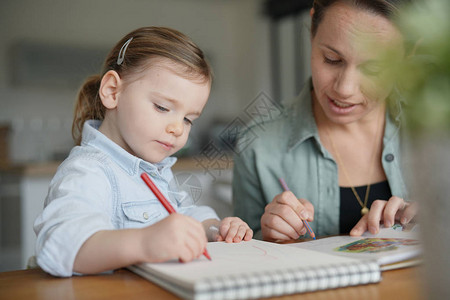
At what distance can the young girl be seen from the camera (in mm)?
707

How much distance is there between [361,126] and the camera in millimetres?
1550

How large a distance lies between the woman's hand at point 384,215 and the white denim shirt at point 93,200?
373 millimetres

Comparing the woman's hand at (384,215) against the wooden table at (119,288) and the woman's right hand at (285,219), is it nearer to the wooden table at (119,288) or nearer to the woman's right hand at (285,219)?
the woman's right hand at (285,219)

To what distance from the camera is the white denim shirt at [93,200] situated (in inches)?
28.6

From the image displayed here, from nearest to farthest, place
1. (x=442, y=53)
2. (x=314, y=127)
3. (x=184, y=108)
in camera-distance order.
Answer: (x=442, y=53)
(x=184, y=108)
(x=314, y=127)

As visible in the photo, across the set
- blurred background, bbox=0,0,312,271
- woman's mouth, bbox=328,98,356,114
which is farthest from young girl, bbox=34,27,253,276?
blurred background, bbox=0,0,312,271

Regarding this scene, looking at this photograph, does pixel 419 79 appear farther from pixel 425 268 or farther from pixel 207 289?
pixel 207 289

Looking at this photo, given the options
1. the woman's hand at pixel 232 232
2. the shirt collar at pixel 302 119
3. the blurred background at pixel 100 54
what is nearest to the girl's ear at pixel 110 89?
the woman's hand at pixel 232 232

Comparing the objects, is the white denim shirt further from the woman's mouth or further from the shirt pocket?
the woman's mouth

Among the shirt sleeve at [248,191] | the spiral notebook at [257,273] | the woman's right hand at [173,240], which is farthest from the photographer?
the shirt sleeve at [248,191]

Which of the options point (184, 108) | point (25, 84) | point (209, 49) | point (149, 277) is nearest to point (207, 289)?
point (149, 277)

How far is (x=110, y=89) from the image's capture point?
3.55 feet

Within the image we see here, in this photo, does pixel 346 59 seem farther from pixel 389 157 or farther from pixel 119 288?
pixel 119 288

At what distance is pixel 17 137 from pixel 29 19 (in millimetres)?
1191
